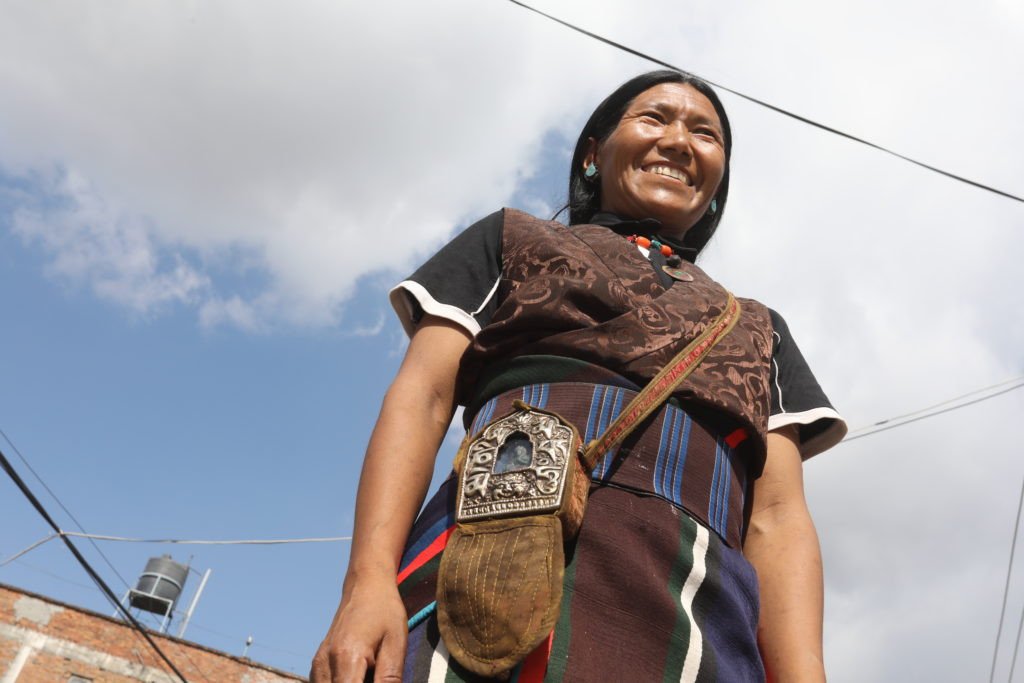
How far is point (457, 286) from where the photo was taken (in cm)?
148

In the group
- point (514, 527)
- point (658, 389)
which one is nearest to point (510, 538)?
point (514, 527)

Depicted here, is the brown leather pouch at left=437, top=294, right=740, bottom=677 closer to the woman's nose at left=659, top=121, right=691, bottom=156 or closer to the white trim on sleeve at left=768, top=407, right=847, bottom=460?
the white trim on sleeve at left=768, top=407, right=847, bottom=460

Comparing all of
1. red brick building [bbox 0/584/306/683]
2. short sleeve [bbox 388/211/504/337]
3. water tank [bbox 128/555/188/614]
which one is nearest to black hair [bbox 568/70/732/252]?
short sleeve [bbox 388/211/504/337]

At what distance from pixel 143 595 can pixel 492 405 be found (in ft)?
76.8

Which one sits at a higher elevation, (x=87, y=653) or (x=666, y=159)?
(x=87, y=653)

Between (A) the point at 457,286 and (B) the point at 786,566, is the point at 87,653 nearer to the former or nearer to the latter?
(A) the point at 457,286

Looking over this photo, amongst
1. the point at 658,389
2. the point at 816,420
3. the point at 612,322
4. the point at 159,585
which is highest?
the point at 159,585

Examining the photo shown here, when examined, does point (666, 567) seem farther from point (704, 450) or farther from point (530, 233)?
point (530, 233)

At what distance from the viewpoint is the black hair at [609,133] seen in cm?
194

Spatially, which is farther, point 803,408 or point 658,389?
point 803,408

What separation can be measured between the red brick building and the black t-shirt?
730 inches

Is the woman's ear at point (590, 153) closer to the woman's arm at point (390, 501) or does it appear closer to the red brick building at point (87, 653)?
the woman's arm at point (390, 501)

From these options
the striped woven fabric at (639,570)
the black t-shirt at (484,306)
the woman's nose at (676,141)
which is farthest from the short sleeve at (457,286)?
the woman's nose at (676,141)

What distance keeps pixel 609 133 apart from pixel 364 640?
1.24 metres
